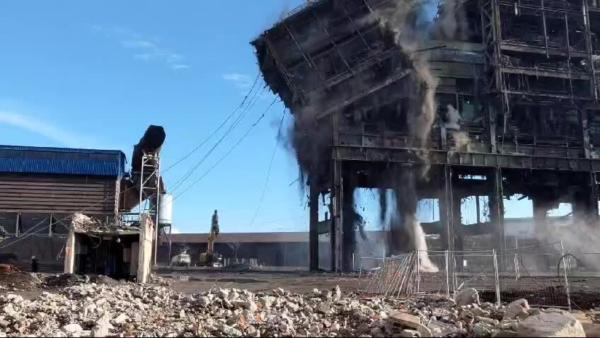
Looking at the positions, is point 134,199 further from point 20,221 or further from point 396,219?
point 396,219

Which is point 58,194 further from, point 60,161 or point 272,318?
point 272,318

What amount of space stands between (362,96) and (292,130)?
5999 millimetres

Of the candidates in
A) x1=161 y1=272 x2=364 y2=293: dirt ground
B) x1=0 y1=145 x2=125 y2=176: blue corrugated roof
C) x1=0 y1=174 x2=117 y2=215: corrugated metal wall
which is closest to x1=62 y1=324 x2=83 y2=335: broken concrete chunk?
x1=161 y1=272 x2=364 y2=293: dirt ground

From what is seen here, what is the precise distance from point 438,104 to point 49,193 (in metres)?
27.2

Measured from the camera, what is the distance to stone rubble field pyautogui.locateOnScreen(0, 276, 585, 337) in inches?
391

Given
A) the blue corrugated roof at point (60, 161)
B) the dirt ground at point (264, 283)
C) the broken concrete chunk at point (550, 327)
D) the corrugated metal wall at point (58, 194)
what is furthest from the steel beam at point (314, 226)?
the broken concrete chunk at point (550, 327)

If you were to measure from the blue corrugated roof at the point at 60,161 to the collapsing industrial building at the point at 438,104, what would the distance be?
40.3ft

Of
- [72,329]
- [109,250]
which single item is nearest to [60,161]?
[109,250]

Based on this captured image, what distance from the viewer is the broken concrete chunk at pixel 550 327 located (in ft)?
26.6

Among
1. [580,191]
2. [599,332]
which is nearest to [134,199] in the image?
[580,191]

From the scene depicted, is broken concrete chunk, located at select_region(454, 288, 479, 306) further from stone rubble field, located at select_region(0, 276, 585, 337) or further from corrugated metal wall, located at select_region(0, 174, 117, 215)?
corrugated metal wall, located at select_region(0, 174, 117, 215)

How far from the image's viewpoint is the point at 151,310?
14.1 meters

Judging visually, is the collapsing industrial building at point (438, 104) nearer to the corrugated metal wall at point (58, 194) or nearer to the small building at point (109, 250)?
the corrugated metal wall at point (58, 194)

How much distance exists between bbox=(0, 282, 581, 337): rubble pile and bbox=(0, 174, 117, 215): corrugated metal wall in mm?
26094
